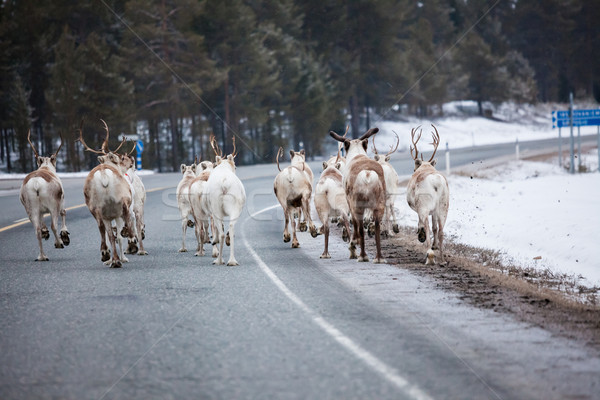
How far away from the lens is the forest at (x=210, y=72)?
4650cm

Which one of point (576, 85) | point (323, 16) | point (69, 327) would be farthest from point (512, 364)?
point (576, 85)

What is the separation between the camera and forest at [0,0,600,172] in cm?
4650

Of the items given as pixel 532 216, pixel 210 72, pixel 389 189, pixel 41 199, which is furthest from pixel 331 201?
pixel 210 72

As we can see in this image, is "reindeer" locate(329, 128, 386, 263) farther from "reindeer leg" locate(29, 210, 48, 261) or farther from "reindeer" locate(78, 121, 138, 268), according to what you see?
"reindeer leg" locate(29, 210, 48, 261)

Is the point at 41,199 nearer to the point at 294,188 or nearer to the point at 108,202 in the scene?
the point at 108,202

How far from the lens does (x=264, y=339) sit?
6746 mm

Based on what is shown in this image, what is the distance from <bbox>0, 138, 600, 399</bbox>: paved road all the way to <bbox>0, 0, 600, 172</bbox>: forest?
34.6 m

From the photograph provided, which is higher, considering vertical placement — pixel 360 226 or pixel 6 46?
pixel 6 46

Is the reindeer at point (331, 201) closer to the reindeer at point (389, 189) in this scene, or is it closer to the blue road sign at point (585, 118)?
the reindeer at point (389, 189)

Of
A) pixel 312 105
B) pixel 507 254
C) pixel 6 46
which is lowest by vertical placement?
pixel 507 254

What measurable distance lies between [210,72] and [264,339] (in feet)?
144

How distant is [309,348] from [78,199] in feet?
71.2

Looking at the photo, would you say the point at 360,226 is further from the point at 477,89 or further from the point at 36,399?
the point at 477,89

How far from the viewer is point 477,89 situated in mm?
81938
